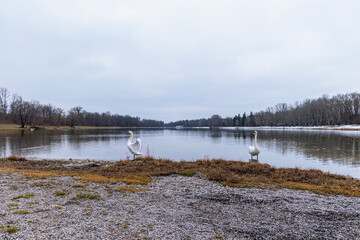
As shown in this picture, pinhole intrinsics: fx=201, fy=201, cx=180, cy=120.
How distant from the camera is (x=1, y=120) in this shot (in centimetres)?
7812

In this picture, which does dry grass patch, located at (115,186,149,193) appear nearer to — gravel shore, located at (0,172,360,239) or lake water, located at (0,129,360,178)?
gravel shore, located at (0,172,360,239)

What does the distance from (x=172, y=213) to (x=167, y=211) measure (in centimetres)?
18

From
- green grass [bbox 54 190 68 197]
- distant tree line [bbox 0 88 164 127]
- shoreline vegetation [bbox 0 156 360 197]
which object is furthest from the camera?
distant tree line [bbox 0 88 164 127]

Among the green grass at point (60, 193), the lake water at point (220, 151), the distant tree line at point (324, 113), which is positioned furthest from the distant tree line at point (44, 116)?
the distant tree line at point (324, 113)

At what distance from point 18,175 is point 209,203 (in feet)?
27.5

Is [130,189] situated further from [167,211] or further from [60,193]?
[167,211]

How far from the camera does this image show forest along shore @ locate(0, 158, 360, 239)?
404cm

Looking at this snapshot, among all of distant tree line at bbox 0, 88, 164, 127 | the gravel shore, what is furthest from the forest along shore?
distant tree line at bbox 0, 88, 164, 127

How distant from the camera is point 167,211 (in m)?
5.14

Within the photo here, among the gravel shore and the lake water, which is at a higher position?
the gravel shore

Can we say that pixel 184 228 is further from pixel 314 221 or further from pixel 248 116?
pixel 248 116

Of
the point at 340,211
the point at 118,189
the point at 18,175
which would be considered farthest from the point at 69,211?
the point at 340,211

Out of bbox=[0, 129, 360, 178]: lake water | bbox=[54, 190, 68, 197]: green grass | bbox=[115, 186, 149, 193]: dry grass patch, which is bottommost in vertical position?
bbox=[0, 129, 360, 178]: lake water

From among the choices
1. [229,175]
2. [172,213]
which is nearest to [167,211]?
[172,213]
